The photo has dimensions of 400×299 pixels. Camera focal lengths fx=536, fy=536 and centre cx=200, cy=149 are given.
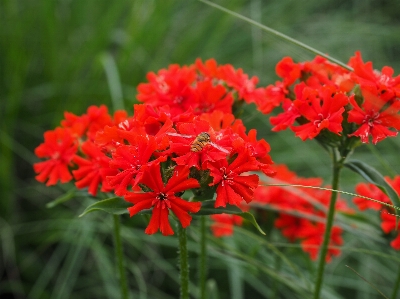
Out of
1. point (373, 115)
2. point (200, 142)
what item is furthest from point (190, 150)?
point (373, 115)

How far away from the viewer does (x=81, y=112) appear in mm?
1842

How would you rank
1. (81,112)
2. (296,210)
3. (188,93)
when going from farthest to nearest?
(81,112)
(296,210)
(188,93)

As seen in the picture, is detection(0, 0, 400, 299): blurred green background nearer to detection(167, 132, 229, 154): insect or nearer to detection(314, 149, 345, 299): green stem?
detection(314, 149, 345, 299): green stem

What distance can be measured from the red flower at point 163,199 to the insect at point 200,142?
0.03 m

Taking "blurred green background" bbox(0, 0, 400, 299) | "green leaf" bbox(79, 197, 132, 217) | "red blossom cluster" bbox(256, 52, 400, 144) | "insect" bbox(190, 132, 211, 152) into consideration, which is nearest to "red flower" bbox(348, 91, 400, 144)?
"red blossom cluster" bbox(256, 52, 400, 144)

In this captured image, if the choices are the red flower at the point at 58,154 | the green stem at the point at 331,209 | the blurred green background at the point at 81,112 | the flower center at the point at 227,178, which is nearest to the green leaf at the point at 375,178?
the green stem at the point at 331,209

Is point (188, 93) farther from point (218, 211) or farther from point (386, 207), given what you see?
point (386, 207)

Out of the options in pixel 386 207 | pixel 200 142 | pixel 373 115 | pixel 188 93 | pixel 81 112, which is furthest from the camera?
pixel 81 112

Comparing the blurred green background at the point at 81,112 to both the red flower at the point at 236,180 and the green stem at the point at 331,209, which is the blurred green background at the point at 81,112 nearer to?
the green stem at the point at 331,209

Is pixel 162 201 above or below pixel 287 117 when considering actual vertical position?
below

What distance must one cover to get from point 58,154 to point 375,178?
1.77ft

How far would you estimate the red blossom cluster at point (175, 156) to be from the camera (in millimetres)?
688

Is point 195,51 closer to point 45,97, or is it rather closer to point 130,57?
point 130,57

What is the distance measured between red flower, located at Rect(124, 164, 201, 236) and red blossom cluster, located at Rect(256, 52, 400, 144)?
8.1 inches
